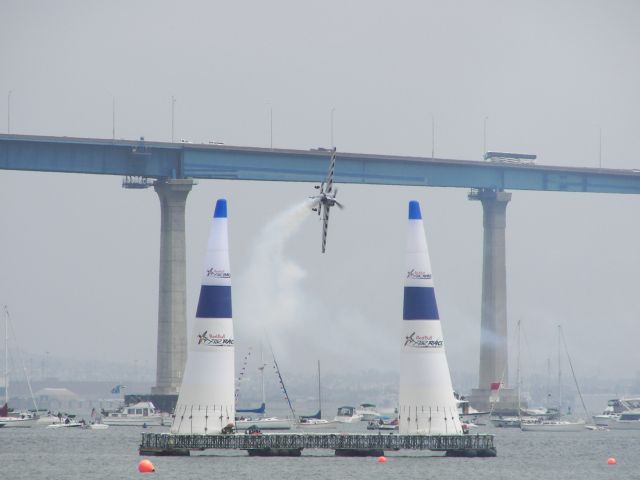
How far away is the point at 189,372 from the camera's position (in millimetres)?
96625

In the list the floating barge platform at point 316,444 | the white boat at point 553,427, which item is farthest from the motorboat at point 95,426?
the floating barge platform at point 316,444

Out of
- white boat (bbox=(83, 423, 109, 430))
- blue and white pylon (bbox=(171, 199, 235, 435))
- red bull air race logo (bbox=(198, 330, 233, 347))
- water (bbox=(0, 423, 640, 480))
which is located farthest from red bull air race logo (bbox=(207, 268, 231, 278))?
white boat (bbox=(83, 423, 109, 430))

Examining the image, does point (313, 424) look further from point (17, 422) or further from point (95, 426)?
point (17, 422)

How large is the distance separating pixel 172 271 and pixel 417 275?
83092 mm

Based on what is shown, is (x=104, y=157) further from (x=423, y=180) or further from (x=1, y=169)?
(x=423, y=180)

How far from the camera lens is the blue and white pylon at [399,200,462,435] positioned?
96250mm

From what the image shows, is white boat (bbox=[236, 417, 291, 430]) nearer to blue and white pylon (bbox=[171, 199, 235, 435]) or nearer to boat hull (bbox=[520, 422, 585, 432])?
boat hull (bbox=[520, 422, 585, 432])

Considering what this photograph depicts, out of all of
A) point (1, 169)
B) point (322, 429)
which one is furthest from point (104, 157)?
point (322, 429)

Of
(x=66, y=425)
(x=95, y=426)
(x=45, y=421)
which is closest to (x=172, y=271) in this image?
(x=95, y=426)

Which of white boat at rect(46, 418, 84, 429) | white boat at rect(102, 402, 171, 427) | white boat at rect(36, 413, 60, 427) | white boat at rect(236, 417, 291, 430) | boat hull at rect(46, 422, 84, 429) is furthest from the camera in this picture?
white boat at rect(36, 413, 60, 427)

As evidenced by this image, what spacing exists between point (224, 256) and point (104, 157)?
3052 inches

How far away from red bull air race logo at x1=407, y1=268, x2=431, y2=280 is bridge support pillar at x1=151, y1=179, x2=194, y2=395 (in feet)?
269

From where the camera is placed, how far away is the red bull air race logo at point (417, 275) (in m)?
96.3

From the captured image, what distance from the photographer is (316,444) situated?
340ft
